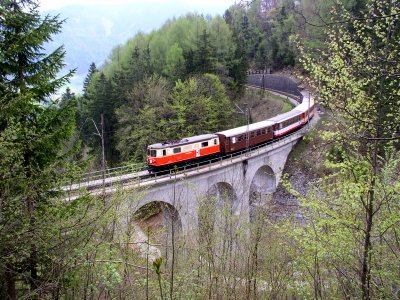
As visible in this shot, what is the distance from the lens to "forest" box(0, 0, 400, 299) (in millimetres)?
4875

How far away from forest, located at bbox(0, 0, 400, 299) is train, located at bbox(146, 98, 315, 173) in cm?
979

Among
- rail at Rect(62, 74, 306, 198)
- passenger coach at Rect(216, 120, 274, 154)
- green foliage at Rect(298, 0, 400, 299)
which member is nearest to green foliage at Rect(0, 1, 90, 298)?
green foliage at Rect(298, 0, 400, 299)

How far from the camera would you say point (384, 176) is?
253 inches

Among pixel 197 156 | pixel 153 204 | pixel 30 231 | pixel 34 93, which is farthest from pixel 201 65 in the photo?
pixel 30 231

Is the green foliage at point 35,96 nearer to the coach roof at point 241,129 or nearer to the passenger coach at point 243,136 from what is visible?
the passenger coach at point 243,136

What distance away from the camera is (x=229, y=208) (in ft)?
30.9

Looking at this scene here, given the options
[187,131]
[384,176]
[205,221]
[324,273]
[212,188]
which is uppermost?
[384,176]

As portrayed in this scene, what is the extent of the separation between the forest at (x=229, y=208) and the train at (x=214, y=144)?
386 inches

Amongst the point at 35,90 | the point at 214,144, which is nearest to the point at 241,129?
the point at 214,144

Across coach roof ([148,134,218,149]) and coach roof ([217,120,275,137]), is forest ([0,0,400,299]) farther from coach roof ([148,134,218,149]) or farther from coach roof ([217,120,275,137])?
coach roof ([217,120,275,137])

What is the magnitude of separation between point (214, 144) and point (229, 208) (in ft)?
47.8

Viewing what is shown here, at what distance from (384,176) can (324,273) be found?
2.60m

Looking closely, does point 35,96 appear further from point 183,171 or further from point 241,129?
point 241,129

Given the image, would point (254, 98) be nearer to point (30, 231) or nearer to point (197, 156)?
point (197, 156)
